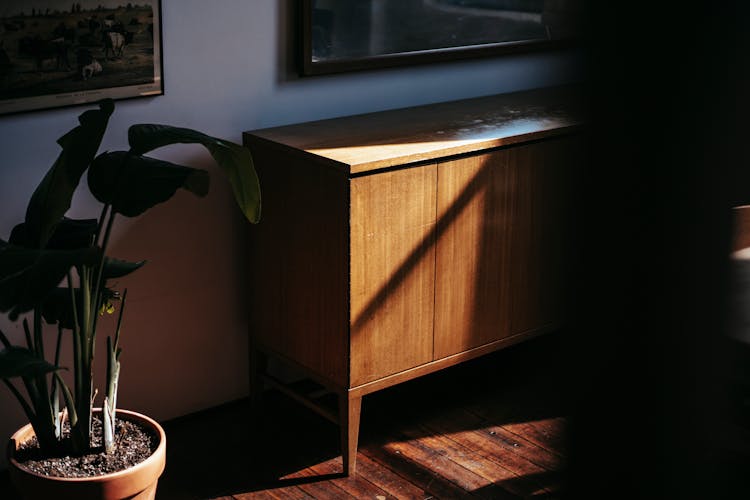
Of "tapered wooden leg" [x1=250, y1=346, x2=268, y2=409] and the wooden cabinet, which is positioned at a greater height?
the wooden cabinet

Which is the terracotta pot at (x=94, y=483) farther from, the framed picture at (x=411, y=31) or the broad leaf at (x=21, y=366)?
the framed picture at (x=411, y=31)

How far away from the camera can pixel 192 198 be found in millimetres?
3066

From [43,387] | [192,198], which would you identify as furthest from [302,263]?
[43,387]

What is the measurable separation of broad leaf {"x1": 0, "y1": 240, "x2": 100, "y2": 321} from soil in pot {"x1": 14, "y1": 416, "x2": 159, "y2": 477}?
24.1 inches

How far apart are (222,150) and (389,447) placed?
1.34 meters

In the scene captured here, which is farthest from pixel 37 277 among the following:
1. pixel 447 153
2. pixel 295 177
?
pixel 447 153

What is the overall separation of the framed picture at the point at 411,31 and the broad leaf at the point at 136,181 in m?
1.03

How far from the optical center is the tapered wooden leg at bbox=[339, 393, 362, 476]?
115 inches

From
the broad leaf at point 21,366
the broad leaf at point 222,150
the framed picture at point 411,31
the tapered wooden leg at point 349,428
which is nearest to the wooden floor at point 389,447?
the tapered wooden leg at point 349,428

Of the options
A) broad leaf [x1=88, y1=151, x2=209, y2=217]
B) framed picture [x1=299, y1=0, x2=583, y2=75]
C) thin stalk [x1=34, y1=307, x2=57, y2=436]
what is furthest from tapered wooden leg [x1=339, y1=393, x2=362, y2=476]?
framed picture [x1=299, y1=0, x2=583, y2=75]

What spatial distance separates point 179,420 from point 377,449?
0.71 meters

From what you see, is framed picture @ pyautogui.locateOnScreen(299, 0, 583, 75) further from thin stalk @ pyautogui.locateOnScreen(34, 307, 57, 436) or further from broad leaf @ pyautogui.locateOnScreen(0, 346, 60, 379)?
broad leaf @ pyautogui.locateOnScreen(0, 346, 60, 379)

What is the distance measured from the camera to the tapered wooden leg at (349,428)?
9.62ft

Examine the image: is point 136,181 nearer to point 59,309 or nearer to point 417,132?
point 59,309
